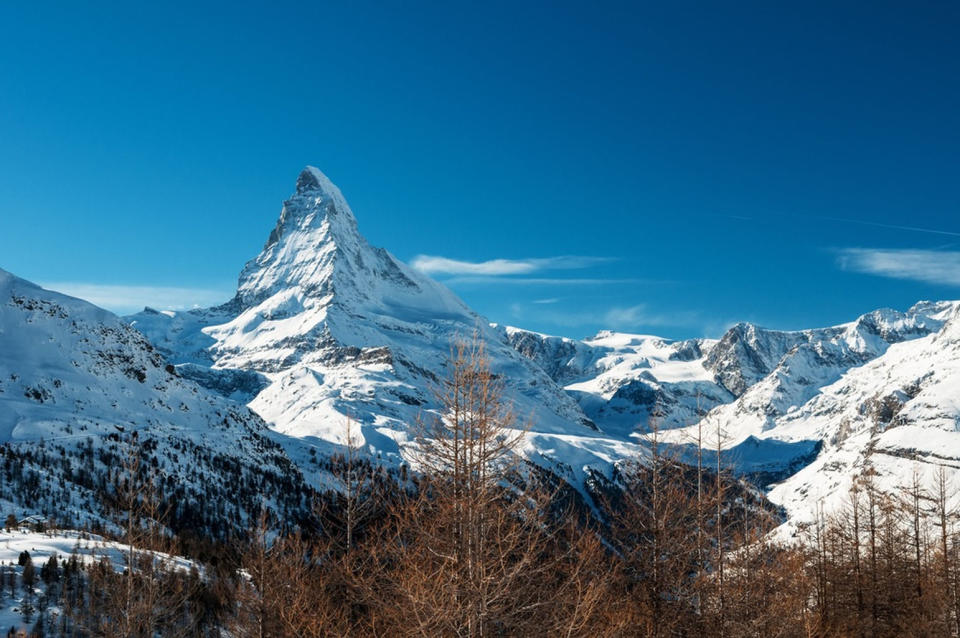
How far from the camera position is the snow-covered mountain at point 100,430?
104m

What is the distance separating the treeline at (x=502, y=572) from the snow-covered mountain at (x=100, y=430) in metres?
60.4

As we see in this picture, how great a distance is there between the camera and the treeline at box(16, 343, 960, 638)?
15086 mm

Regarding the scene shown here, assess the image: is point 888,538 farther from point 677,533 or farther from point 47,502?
point 47,502

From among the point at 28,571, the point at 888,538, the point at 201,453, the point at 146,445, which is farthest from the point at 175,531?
the point at 888,538

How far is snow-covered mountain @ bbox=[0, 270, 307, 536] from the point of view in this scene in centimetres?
10425

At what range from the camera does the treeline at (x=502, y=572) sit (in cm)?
1509

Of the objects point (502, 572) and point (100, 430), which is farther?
Answer: point (100, 430)

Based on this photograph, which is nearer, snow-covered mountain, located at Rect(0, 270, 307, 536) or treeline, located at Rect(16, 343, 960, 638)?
treeline, located at Rect(16, 343, 960, 638)

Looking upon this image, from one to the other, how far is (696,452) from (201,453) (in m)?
150

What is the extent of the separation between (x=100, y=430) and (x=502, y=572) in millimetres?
150771

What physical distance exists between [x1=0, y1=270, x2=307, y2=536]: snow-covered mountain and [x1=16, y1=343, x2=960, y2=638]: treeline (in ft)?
198

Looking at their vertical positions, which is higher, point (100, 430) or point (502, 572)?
point (502, 572)

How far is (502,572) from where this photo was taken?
48.9ft

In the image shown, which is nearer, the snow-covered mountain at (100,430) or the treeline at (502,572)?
the treeline at (502,572)
